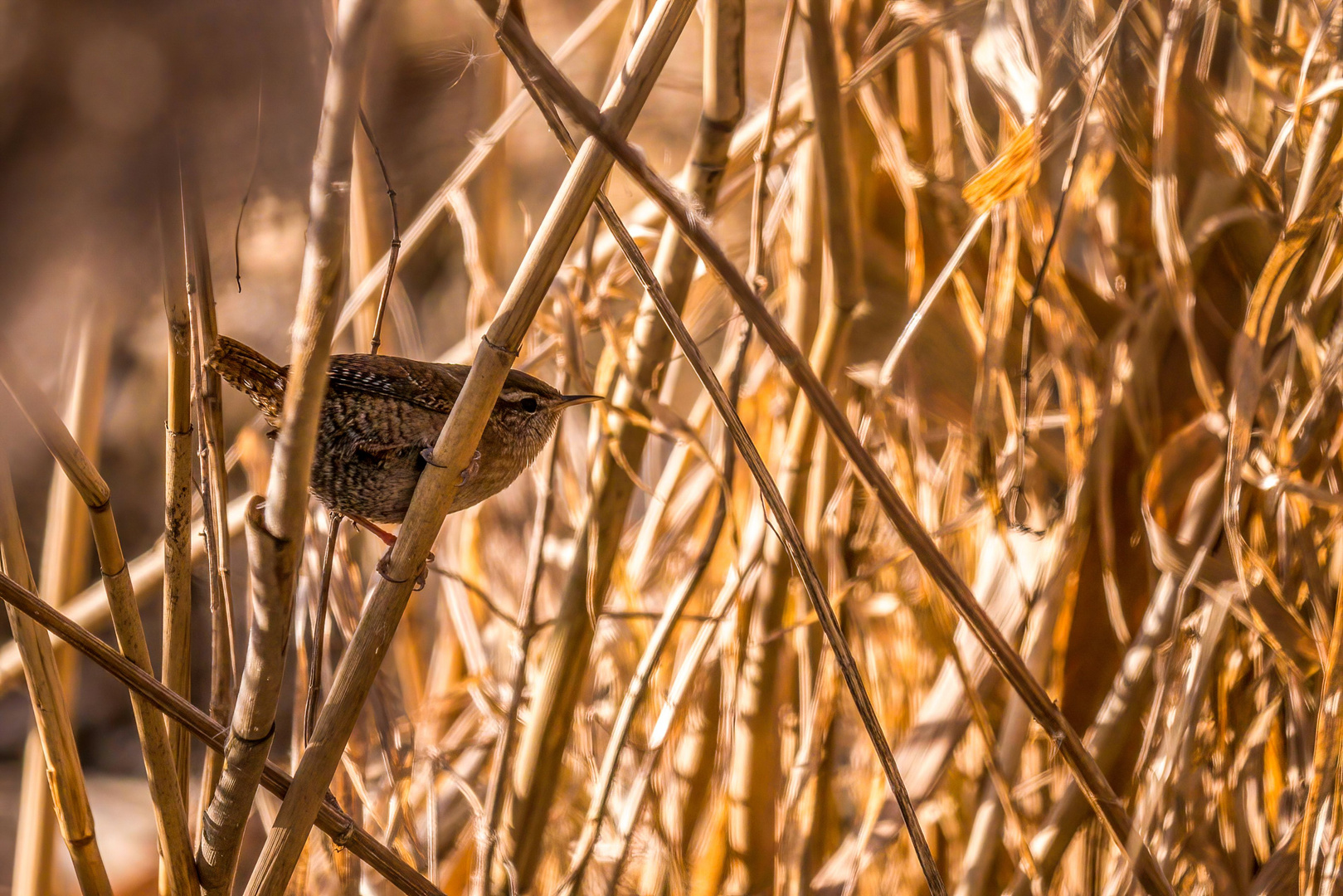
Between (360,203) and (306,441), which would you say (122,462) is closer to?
(360,203)

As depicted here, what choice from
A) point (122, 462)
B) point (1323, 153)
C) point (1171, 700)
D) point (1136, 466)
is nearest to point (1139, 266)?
point (1136, 466)

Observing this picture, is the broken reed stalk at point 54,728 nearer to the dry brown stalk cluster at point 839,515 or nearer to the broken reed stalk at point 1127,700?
the dry brown stalk cluster at point 839,515

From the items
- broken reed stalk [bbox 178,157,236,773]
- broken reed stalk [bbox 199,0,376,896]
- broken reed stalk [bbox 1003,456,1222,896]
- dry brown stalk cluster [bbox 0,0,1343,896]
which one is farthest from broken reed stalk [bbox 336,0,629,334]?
broken reed stalk [bbox 1003,456,1222,896]

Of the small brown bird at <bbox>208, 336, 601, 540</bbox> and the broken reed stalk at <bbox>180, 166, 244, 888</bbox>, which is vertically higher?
the small brown bird at <bbox>208, 336, 601, 540</bbox>

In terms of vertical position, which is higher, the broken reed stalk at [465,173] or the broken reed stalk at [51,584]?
the broken reed stalk at [465,173]

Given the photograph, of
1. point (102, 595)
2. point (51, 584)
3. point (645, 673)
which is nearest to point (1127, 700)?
point (645, 673)

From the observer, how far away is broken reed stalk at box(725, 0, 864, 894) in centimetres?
84

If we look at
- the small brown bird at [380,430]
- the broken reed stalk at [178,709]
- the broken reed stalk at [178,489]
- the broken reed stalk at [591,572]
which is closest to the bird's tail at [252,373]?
the small brown bird at [380,430]

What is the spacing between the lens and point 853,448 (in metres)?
0.57

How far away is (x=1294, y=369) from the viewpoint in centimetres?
97

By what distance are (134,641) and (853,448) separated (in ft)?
1.65

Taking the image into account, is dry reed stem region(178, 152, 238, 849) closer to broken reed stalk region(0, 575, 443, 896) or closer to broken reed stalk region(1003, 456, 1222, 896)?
broken reed stalk region(0, 575, 443, 896)

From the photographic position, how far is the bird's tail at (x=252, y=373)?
71 cm

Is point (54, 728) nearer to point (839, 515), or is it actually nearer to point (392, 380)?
point (392, 380)
